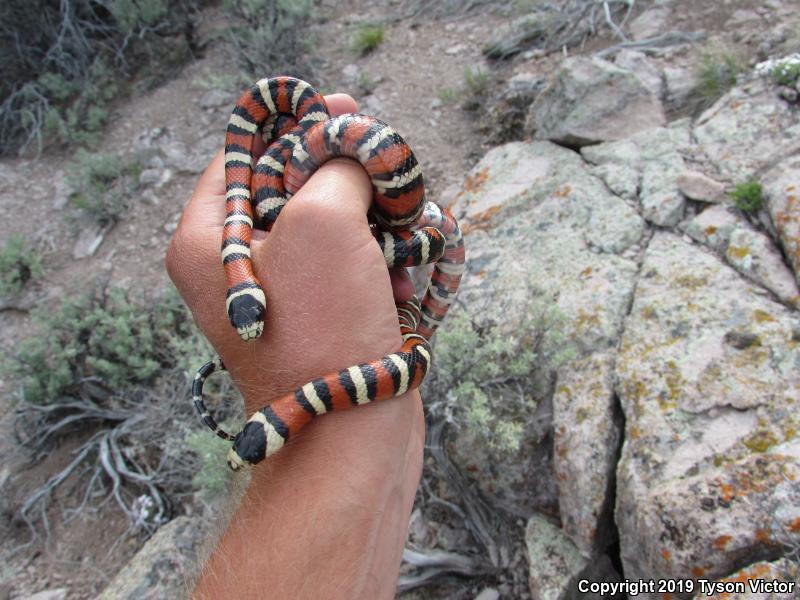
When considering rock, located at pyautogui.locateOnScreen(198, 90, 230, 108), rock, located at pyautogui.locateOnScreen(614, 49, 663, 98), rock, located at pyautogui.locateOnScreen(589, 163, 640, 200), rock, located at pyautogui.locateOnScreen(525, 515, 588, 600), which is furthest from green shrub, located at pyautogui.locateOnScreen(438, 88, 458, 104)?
rock, located at pyautogui.locateOnScreen(525, 515, 588, 600)

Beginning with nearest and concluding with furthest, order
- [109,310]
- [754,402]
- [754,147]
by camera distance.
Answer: [754,402]
[754,147]
[109,310]

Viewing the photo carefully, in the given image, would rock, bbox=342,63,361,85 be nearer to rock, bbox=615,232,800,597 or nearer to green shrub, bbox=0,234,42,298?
green shrub, bbox=0,234,42,298

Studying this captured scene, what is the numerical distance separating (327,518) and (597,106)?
13.9 feet

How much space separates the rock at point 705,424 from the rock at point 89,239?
5547 millimetres

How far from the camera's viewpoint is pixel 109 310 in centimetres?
516

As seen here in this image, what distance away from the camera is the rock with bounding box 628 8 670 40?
573 centimetres

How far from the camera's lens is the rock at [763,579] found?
83.4 inches

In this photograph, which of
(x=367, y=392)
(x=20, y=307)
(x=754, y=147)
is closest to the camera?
(x=367, y=392)

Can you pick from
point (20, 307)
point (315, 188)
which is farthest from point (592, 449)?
point (20, 307)

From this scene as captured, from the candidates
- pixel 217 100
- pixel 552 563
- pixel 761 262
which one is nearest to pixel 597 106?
pixel 761 262

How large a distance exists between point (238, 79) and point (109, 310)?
11.8 ft

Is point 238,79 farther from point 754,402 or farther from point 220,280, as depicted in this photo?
point 754,402

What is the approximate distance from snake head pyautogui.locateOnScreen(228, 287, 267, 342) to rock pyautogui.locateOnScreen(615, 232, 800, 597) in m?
2.00

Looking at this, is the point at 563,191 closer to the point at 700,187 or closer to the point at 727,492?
the point at 700,187
